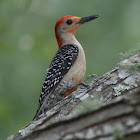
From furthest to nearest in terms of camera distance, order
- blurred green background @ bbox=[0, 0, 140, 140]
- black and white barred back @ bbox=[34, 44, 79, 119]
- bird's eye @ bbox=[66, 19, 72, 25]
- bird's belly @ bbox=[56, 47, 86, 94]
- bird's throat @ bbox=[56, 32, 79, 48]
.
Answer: bird's eye @ bbox=[66, 19, 72, 25] < bird's throat @ bbox=[56, 32, 79, 48] < blurred green background @ bbox=[0, 0, 140, 140] < bird's belly @ bbox=[56, 47, 86, 94] < black and white barred back @ bbox=[34, 44, 79, 119]

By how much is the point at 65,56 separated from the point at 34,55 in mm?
1043

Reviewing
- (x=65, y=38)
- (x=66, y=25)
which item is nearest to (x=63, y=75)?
(x=65, y=38)

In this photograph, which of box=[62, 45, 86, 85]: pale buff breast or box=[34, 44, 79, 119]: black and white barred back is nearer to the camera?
box=[34, 44, 79, 119]: black and white barred back

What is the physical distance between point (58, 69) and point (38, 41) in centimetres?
165

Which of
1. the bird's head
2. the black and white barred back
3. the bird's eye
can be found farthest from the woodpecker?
the bird's eye

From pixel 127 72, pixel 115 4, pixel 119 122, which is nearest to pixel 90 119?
pixel 119 122

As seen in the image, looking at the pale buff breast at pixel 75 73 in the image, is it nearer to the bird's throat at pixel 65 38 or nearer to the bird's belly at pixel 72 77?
the bird's belly at pixel 72 77

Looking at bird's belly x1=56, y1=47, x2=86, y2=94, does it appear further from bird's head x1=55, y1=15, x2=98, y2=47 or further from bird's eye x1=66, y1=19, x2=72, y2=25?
bird's eye x1=66, y1=19, x2=72, y2=25

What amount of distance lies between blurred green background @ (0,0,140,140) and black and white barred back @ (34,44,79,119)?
0.82m

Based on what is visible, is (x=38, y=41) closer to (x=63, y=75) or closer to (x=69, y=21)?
(x=69, y=21)

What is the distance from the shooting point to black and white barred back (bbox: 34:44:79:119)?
18.7 ft

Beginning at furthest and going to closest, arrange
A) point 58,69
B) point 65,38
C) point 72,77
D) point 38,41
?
point 38,41 → point 65,38 → point 58,69 → point 72,77

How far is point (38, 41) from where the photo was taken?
24.9 feet

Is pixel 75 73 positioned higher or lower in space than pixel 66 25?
lower
